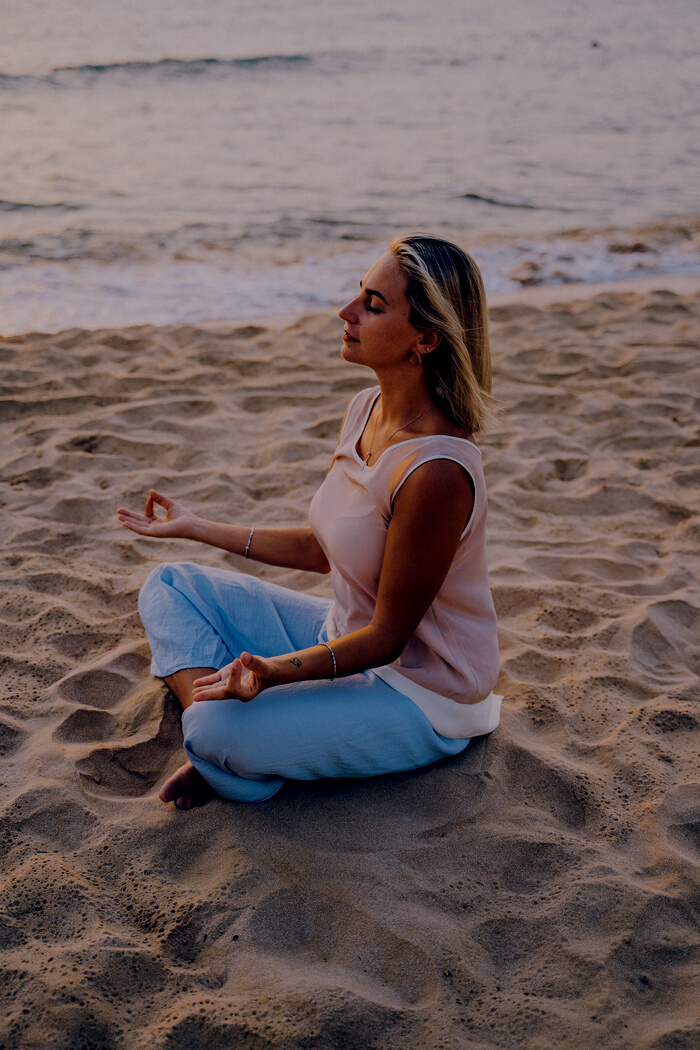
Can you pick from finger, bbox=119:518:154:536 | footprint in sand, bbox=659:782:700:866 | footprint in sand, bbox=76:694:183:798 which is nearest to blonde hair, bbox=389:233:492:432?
finger, bbox=119:518:154:536

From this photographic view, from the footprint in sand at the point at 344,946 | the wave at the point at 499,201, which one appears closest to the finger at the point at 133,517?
the footprint in sand at the point at 344,946

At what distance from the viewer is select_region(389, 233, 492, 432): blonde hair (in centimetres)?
196

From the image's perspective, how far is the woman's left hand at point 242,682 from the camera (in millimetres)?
1857

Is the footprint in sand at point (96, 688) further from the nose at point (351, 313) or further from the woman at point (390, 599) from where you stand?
the nose at point (351, 313)

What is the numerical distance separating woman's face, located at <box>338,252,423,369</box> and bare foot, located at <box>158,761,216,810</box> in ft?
3.89

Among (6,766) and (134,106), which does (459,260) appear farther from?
(134,106)

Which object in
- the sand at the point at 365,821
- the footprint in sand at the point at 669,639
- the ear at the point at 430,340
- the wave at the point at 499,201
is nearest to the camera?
the sand at the point at 365,821

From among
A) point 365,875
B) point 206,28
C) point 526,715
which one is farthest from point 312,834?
point 206,28

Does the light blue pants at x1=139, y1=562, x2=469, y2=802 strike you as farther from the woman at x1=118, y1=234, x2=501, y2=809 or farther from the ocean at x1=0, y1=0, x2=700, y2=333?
the ocean at x1=0, y1=0, x2=700, y2=333

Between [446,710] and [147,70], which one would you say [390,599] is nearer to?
[446,710]

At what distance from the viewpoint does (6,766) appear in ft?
7.39

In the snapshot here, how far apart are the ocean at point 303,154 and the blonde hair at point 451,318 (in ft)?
9.48

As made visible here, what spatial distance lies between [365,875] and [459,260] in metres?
1.52

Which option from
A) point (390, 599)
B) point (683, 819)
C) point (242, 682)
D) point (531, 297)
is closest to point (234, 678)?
point (242, 682)
